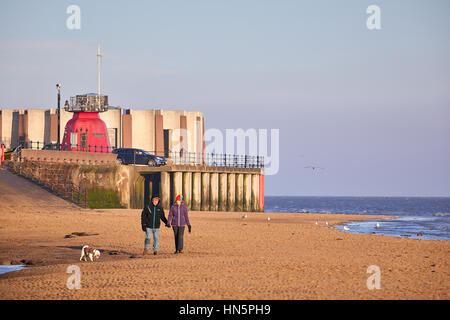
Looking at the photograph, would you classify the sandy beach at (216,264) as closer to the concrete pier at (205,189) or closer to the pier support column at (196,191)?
the pier support column at (196,191)

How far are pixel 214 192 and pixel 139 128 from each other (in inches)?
1031

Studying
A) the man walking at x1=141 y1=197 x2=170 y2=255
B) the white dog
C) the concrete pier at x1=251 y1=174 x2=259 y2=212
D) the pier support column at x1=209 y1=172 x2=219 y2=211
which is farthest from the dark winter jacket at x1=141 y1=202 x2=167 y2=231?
the concrete pier at x1=251 y1=174 x2=259 y2=212

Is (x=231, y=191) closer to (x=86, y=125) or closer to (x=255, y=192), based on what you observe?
(x=255, y=192)

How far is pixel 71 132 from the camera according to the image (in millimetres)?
55031

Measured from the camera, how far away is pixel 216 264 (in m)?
15.2

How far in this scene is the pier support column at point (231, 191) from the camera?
51787 millimetres

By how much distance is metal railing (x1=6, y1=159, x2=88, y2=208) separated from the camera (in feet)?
120

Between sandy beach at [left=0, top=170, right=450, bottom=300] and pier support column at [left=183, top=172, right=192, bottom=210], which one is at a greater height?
pier support column at [left=183, top=172, right=192, bottom=210]

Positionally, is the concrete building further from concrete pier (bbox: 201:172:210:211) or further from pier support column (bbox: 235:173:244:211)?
concrete pier (bbox: 201:172:210:211)

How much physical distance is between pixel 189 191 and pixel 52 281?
35694 mm

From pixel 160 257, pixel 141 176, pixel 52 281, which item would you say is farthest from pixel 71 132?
pixel 52 281

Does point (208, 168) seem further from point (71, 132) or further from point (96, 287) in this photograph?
point (96, 287)

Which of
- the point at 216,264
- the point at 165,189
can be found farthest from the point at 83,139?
the point at 216,264

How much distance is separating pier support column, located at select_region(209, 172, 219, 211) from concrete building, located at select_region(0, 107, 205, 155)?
2392 centimetres
